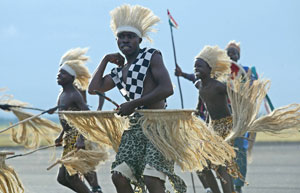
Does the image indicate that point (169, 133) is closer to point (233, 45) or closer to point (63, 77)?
point (63, 77)

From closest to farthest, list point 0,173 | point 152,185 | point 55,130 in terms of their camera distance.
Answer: point 152,185 < point 0,173 < point 55,130

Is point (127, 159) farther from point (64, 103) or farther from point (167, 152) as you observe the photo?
point (64, 103)

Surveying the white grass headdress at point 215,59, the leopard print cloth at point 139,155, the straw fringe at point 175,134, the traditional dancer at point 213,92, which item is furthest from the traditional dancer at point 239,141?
the leopard print cloth at point 139,155

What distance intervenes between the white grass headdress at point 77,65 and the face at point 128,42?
262 cm

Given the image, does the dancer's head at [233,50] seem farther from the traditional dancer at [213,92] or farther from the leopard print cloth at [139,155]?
the leopard print cloth at [139,155]

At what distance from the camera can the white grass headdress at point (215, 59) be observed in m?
9.49

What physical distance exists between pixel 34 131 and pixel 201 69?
2.18 m

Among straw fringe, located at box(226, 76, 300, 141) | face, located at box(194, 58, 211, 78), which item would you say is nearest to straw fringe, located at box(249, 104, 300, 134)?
straw fringe, located at box(226, 76, 300, 141)

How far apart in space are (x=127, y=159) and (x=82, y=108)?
2.59 metres

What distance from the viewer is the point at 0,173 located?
6957mm

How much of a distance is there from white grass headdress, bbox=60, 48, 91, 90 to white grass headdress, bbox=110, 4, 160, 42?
8.34 ft

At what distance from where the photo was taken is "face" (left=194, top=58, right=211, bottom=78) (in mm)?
9398

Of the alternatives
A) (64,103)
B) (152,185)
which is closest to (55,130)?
(64,103)

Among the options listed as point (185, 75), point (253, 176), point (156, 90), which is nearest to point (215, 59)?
point (185, 75)
